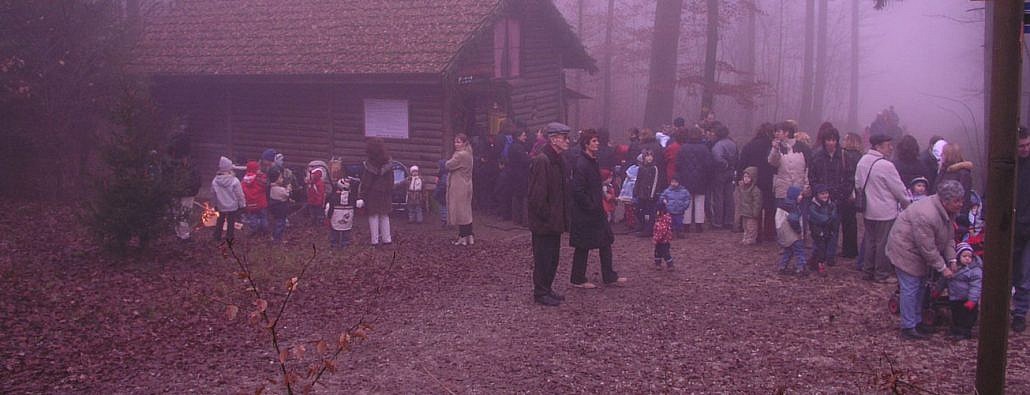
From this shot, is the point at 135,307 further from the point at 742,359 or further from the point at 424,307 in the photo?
the point at 742,359

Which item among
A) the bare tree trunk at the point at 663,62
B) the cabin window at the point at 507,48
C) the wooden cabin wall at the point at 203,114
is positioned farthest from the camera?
the bare tree trunk at the point at 663,62

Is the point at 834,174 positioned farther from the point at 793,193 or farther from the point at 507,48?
the point at 507,48

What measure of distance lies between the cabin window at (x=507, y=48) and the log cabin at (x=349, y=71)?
0.04m

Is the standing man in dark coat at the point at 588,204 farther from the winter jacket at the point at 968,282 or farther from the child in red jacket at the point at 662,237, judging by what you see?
the winter jacket at the point at 968,282

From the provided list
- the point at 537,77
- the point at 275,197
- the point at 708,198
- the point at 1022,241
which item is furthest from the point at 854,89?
the point at 1022,241

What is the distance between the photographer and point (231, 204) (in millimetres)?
12914

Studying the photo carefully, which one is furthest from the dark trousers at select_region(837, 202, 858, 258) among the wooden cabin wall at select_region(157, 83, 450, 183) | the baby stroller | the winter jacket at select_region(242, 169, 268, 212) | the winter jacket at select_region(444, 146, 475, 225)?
the winter jacket at select_region(242, 169, 268, 212)

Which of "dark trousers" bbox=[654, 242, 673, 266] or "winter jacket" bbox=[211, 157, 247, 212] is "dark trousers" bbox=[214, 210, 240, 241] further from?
"dark trousers" bbox=[654, 242, 673, 266]

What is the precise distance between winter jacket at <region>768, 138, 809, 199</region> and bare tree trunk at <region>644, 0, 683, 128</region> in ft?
43.8

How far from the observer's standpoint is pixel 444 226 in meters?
15.8

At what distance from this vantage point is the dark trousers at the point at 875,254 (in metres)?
10.8

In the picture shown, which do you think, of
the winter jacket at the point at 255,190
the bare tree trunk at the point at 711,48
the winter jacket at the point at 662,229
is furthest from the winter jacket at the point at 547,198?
the bare tree trunk at the point at 711,48

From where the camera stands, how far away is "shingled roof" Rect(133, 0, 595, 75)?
16.9m

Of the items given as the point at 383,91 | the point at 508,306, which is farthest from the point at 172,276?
the point at 383,91
